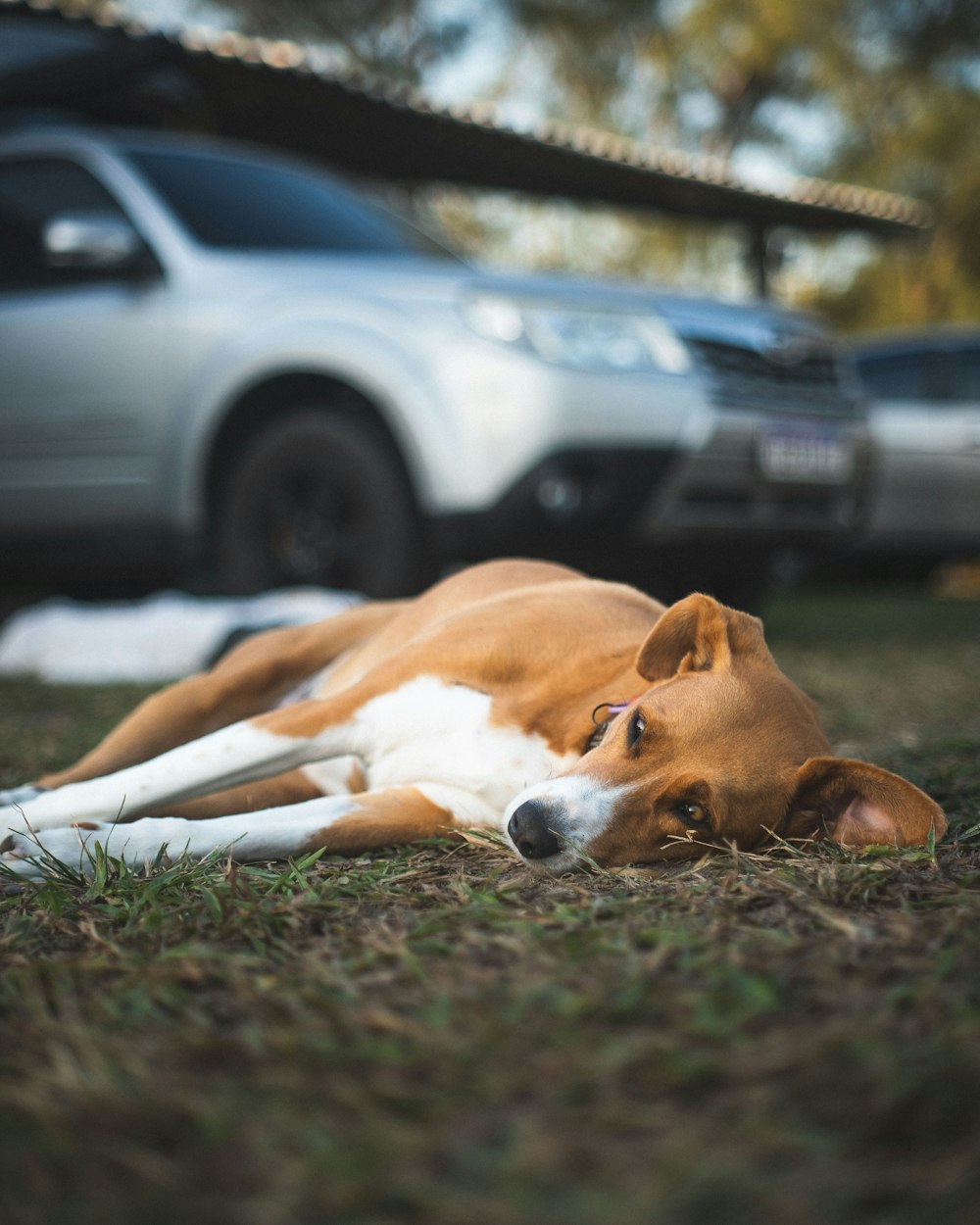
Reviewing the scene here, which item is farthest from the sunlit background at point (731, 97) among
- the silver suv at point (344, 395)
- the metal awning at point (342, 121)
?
the silver suv at point (344, 395)

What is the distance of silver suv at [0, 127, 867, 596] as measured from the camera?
185 inches

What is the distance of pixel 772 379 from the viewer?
5.41 meters

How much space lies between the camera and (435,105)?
822 centimetres

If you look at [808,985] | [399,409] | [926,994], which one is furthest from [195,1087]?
[399,409]

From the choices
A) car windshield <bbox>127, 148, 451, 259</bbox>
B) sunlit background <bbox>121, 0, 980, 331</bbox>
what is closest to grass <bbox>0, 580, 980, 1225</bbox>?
car windshield <bbox>127, 148, 451, 259</bbox>

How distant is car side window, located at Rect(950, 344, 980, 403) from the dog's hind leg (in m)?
7.69

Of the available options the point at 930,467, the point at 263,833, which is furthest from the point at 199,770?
the point at 930,467

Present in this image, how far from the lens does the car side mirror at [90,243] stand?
4922 millimetres

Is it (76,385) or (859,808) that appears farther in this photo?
(76,385)

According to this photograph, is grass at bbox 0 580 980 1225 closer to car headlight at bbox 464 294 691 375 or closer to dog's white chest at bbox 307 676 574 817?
dog's white chest at bbox 307 676 574 817

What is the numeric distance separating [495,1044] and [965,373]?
9.67 meters

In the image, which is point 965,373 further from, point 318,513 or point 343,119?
point 318,513

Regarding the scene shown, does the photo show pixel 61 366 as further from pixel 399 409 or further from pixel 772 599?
pixel 772 599

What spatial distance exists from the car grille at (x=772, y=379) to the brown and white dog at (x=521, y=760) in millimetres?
2259
